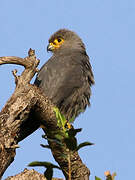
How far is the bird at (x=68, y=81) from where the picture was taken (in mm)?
5652

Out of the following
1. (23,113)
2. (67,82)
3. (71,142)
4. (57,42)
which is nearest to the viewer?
(71,142)

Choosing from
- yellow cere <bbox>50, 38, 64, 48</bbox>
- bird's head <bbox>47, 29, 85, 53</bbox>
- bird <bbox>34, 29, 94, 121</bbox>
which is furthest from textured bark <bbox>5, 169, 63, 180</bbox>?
yellow cere <bbox>50, 38, 64, 48</bbox>

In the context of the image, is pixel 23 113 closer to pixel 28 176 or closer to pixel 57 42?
pixel 28 176

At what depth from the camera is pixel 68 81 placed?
570 centimetres

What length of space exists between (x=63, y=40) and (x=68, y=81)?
1975mm

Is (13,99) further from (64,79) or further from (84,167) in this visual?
(64,79)

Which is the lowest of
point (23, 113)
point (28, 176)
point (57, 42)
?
point (28, 176)

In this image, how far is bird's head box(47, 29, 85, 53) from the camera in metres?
7.24

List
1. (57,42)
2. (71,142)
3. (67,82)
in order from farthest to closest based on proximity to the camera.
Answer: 1. (57,42)
2. (67,82)
3. (71,142)

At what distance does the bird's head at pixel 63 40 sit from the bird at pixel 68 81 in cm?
74

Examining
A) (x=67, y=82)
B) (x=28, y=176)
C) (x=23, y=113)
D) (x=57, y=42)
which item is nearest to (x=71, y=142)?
(x=23, y=113)

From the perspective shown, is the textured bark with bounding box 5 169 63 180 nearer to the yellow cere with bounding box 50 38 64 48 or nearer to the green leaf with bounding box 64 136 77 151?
the yellow cere with bounding box 50 38 64 48

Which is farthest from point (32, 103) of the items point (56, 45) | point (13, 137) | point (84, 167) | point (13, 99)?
point (56, 45)

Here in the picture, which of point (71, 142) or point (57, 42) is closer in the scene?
point (71, 142)
